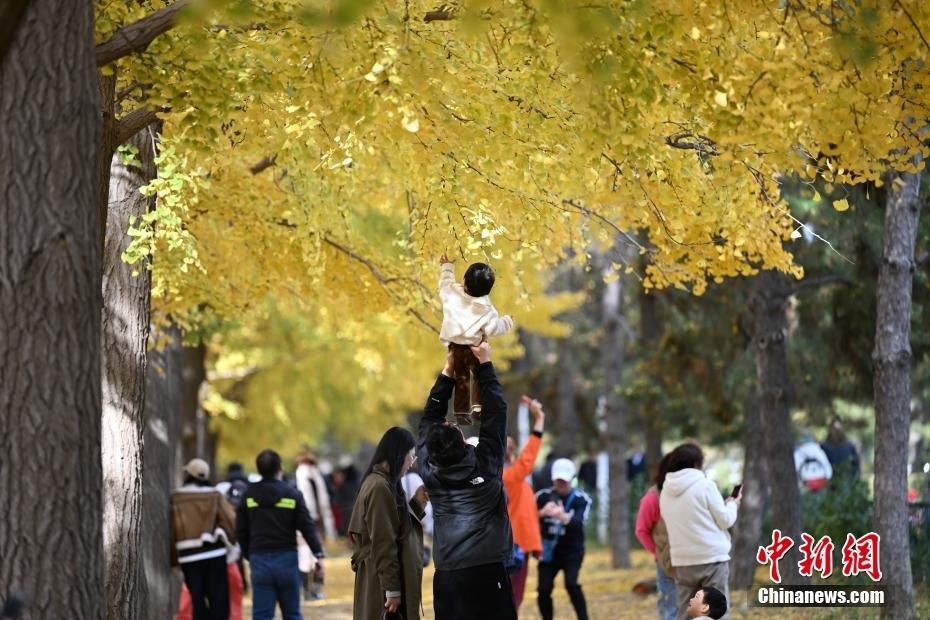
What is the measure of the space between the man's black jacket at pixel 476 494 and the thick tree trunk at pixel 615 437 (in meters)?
15.6

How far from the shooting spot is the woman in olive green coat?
9.27 m

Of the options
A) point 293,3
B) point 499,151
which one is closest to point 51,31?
point 293,3

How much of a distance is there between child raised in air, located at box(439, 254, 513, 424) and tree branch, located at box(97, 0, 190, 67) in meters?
2.10

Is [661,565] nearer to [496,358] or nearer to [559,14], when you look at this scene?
[559,14]

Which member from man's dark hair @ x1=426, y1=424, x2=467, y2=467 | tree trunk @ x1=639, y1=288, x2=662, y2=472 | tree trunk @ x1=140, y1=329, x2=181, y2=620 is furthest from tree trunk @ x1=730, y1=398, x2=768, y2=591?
man's dark hair @ x1=426, y1=424, x2=467, y2=467

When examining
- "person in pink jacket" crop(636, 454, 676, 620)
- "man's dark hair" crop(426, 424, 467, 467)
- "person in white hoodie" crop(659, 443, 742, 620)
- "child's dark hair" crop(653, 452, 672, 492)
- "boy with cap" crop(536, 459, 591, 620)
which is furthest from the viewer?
"boy with cap" crop(536, 459, 591, 620)

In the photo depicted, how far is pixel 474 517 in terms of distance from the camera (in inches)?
320

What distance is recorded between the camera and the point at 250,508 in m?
12.0

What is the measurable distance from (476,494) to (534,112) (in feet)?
8.37

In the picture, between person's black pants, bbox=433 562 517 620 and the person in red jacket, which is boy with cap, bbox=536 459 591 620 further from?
person's black pants, bbox=433 562 517 620

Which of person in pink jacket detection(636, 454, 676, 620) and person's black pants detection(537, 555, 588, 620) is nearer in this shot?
person in pink jacket detection(636, 454, 676, 620)

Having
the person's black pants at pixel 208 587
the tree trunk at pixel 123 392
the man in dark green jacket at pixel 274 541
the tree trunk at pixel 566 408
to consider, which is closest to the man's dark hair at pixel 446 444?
the tree trunk at pixel 123 392

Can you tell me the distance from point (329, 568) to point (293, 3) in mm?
19990

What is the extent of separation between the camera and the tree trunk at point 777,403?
641 inches
